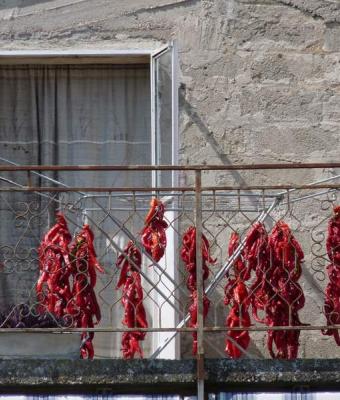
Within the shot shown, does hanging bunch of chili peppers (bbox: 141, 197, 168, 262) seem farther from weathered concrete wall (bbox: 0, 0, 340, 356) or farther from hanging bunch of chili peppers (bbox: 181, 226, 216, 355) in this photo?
weathered concrete wall (bbox: 0, 0, 340, 356)

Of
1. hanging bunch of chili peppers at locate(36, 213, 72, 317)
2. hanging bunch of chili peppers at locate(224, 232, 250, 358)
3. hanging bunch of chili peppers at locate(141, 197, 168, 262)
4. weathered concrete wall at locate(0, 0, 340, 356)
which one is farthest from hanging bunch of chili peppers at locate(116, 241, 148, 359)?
weathered concrete wall at locate(0, 0, 340, 356)

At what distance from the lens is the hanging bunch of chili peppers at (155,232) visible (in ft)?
31.1

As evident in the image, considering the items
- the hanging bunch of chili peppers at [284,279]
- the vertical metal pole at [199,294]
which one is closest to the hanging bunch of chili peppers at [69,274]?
the vertical metal pole at [199,294]

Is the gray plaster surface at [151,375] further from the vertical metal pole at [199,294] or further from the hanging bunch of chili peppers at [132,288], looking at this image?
the hanging bunch of chili peppers at [132,288]

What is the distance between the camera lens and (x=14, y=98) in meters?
11.1

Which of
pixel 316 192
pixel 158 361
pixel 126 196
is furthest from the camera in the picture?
pixel 316 192

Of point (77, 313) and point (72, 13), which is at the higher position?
point (72, 13)

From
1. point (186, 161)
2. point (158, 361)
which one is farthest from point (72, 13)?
point (158, 361)

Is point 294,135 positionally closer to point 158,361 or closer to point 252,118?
point 252,118

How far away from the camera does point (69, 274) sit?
9.37m

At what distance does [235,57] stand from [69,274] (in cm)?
246

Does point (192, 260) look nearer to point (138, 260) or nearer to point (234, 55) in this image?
point (138, 260)

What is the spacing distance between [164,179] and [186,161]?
30 centimetres

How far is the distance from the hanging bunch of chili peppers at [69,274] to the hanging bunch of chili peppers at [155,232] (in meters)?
0.35
